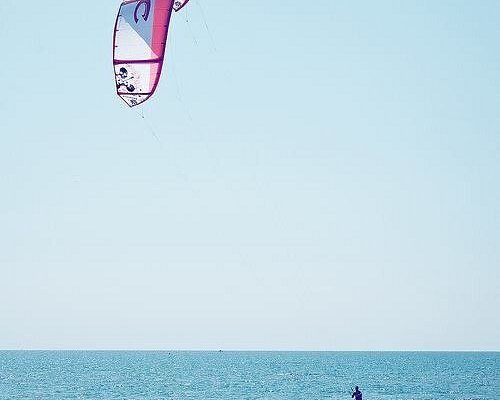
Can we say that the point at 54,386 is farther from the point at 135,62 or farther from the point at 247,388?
the point at 135,62

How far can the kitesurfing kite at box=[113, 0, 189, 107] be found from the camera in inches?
451

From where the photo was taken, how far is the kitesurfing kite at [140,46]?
1145 centimetres

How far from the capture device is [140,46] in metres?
11.5

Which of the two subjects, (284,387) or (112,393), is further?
(284,387)

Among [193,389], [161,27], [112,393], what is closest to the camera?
[161,27]

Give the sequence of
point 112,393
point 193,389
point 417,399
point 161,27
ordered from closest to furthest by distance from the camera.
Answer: point 161,27, point 417,399, point 112,393, point 193,389

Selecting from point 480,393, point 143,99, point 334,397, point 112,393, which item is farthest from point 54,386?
point 143,99

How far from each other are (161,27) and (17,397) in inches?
1888

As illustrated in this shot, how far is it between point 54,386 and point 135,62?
5911 cm

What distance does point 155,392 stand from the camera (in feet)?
190

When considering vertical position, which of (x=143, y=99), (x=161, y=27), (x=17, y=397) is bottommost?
(x=17, y=397)

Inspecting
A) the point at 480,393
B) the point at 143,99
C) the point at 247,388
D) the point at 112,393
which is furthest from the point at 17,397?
the point at 143,99

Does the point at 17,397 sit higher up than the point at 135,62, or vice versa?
the point at 135,62

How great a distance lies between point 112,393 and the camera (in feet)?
187
